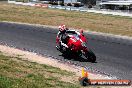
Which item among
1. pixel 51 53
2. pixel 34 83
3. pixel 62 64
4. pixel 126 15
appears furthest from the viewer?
pixel 126 15

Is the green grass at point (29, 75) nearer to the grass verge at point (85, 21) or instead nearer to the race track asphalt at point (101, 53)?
the race track asphalt at point (101, 53)

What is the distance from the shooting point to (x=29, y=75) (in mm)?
12453

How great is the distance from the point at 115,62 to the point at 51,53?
372cm

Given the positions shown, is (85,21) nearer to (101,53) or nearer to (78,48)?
(101,53)

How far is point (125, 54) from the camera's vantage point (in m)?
19.0

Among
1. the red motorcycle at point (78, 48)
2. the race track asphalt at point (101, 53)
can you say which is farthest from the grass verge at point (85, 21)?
the red motorcycle at point (78, 48)

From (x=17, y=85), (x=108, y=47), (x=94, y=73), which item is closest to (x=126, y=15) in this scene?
(x=108, y=47)

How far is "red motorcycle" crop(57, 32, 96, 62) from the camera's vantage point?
16.3m

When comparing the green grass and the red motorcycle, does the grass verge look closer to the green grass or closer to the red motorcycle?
the red motorcycle

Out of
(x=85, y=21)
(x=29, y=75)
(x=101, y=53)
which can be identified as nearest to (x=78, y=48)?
(x=101, y=53)

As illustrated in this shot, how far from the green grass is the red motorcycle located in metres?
2.42

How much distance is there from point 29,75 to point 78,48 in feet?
14.8

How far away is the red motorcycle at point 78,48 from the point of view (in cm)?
1627

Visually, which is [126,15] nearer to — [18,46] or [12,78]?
[18,46]
